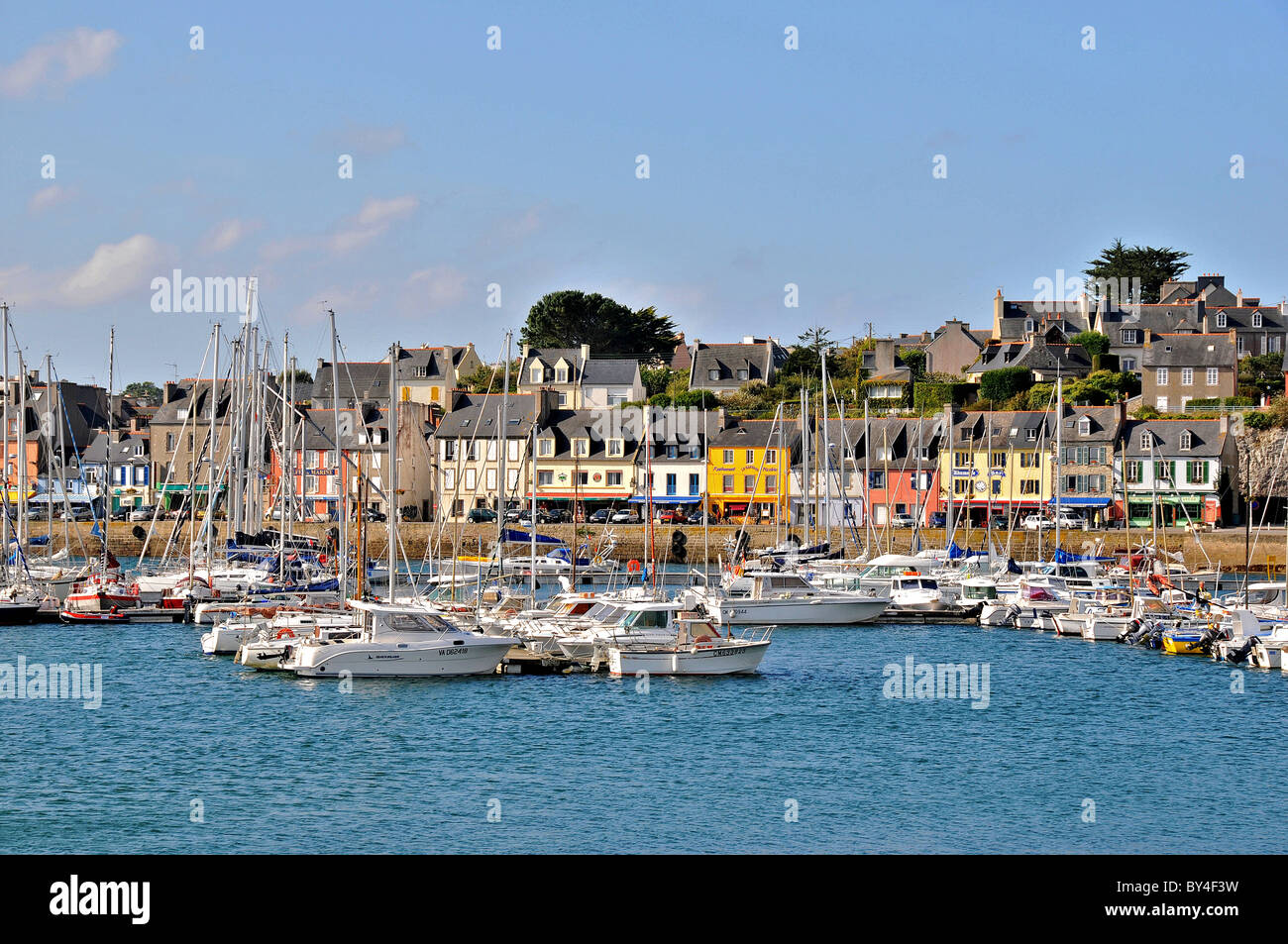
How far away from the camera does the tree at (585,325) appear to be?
10081cm

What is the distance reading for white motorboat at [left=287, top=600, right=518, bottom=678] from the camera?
29.5 meters

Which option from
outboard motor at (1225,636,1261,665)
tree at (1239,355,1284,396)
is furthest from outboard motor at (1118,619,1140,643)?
tree at (1239,355,1284,396)

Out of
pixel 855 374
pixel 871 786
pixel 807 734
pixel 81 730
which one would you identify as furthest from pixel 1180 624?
pixel 855 374

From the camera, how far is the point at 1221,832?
18.7m

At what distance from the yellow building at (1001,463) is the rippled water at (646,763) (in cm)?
3760

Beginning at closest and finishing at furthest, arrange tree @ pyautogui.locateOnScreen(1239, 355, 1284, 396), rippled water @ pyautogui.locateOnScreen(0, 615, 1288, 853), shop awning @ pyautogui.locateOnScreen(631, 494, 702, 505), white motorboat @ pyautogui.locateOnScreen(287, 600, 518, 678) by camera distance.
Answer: rippled water @ pyautogui.locateOnScreen(0, 615, 1288, 853)
white motorboat @ pyautogui.locateOnScreen(287, 600, 518, 678)
shop awning @ pyautogui.locateOnScreen(631, 494, 702, 505)
tree @ pyautogui.locateOnScreen(1239, 355, 1284, 396)

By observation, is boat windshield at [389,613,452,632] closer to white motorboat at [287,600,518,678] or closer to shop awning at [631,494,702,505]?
white motorboat at [287,600,518,678]

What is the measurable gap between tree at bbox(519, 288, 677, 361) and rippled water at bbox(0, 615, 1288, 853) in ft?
223

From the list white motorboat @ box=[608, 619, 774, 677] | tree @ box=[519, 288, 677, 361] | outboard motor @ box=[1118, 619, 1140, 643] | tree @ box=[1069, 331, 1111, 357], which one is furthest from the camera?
tree @ box=[519, 288, 677, 361]

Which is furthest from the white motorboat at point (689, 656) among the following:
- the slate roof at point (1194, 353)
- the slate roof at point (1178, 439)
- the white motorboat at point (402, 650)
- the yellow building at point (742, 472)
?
the slate roof at point (1194, 353)

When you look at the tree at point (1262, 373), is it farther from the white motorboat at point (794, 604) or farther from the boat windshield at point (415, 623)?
the boat windshield at point (415, 623)

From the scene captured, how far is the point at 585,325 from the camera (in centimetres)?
10150

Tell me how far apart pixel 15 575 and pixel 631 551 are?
3220cm

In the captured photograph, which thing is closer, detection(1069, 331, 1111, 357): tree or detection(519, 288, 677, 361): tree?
detection(1069, 331, 1111, 357): tree
